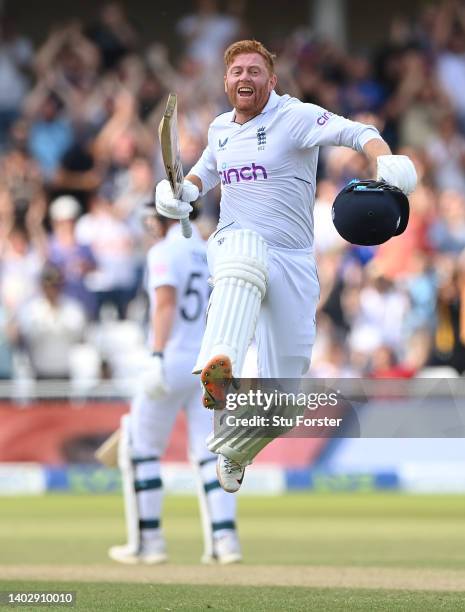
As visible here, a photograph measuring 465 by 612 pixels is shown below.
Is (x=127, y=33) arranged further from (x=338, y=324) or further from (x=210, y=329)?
(x=210, y=329)

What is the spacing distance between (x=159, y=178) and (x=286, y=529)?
698 centimetres

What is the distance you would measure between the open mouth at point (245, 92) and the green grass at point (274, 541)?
8.36ft

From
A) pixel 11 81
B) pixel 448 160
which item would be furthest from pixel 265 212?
pixel 11 81

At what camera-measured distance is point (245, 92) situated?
766 centimetres

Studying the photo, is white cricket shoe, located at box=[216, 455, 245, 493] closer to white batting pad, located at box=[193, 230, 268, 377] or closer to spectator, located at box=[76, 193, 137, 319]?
white batting pad, located at box=[193, 230, 268, 377]

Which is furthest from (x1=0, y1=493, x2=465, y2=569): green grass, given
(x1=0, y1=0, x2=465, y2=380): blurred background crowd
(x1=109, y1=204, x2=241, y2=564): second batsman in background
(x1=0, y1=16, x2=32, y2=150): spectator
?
(x1=0, y1=16, x2=32, y2=150): spectator

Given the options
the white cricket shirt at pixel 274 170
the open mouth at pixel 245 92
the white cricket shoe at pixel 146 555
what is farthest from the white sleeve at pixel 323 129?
the white cricket shoe at pixel 146 555

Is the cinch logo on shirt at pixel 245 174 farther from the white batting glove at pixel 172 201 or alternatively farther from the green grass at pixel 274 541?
the green grass at pixel 274 541

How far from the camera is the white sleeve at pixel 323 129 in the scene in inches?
286

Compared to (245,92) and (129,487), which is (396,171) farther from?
(129,487)

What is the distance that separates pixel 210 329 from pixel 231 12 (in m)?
14.3

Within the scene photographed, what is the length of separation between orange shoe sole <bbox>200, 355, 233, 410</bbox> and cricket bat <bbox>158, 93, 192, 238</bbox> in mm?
996

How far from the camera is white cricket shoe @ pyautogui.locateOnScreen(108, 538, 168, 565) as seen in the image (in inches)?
399

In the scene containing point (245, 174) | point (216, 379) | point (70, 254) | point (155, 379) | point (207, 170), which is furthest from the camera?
point (70, 254)
